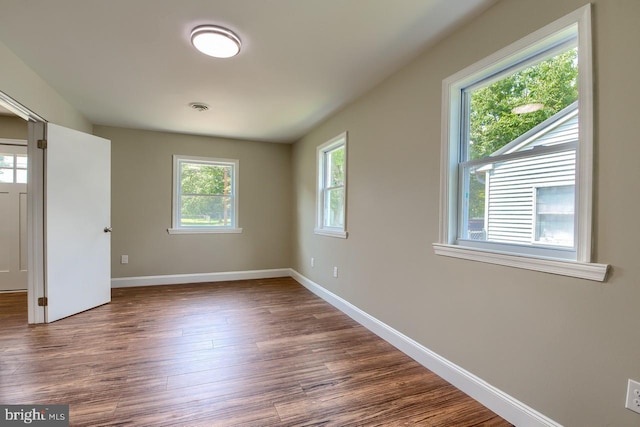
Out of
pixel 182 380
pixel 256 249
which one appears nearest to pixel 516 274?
pixel 182 380

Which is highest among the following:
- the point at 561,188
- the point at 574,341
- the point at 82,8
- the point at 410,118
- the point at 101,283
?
the point at 82,8

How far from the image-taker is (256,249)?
5.12 metres

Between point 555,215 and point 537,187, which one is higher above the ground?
point 537,187

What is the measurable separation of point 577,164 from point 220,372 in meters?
2.44

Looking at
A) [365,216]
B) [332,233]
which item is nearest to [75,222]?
[332,233]

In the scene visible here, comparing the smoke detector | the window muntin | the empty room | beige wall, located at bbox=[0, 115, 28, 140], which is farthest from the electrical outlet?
beige wall, located at bbox=[0, 115, 28, 140]

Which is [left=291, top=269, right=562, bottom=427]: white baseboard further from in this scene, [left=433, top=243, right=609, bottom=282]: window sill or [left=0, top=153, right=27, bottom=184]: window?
[left=0, top=153, right=27, bottom=184]: window

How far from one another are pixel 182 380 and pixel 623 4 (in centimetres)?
303

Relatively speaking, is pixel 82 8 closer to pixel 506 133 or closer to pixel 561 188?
pixel 506 133

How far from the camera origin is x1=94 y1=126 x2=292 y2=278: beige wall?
4391mm

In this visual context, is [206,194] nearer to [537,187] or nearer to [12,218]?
[12,218]

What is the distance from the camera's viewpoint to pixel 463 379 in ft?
6.31

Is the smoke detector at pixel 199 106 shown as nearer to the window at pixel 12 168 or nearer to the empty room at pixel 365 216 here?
the empty room at pixel 365 216

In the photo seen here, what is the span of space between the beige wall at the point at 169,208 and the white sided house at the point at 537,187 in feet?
12.5
